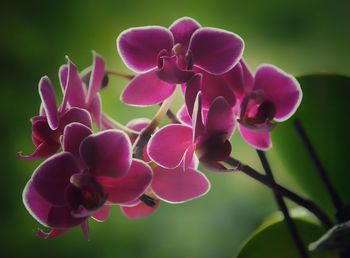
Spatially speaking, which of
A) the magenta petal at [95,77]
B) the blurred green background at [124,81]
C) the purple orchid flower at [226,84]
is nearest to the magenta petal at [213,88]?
the purple orchid flower at [226,84]

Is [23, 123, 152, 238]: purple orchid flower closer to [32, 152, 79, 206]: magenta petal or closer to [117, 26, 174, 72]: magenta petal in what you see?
[32, 152, 79, 206]: magenta petal

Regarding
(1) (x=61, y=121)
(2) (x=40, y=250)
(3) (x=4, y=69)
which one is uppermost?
(1) (x=61, y=121)

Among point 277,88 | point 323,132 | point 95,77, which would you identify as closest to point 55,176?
point 95,77

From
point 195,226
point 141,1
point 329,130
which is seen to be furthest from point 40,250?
point 329,130

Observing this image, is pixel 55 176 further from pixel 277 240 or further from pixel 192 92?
pixel 277 240

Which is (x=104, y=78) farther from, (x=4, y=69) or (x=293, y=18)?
(x=4, y=69)

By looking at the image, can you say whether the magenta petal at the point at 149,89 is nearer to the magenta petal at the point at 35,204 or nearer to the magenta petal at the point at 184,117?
the magenta petal at the point at 184,117
